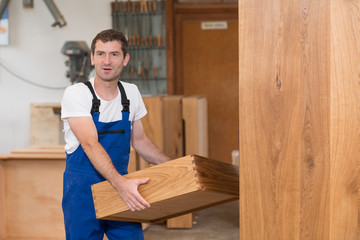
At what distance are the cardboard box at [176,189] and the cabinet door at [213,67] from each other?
4.28m

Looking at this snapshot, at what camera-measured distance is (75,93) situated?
2.21 m

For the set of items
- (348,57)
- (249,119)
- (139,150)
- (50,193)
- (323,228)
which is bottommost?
(50,193)

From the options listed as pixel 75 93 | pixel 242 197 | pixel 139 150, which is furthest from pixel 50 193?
pixel 242 197

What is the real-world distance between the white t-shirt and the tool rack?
12.4 feet

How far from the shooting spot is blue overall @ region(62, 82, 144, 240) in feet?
7.47

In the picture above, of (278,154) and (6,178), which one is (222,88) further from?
(278,154)

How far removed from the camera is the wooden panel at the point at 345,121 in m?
1.74

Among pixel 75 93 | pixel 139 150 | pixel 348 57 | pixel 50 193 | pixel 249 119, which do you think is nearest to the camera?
pixel 348 57

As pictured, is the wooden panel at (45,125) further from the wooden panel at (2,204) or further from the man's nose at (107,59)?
the man's nose at (107,59)

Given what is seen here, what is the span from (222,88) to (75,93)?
4.44 m

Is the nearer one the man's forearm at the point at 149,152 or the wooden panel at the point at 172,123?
the man's forearm at the point at 149,152

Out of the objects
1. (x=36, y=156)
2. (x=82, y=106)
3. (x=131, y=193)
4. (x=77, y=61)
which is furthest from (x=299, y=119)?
(x=77, y=61)

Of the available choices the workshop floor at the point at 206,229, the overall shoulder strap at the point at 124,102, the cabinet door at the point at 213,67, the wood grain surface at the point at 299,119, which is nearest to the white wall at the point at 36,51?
the cabinet door at the point at 213,67

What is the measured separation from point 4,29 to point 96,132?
15.4 ft
